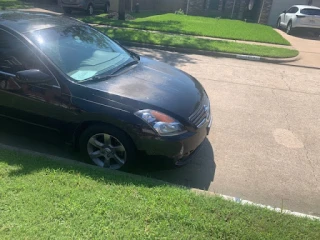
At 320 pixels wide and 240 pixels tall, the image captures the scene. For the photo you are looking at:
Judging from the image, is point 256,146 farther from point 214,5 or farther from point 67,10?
point 214,5

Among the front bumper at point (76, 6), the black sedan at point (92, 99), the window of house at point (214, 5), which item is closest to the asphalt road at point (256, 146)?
the black sedan at point (92, 99)

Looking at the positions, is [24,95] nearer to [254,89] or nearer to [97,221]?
[97,221]

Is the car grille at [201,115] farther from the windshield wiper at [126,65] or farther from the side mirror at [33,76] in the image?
the side mirror at [33,76]

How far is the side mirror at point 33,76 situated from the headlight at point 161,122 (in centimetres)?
113

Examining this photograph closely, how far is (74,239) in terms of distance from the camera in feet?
7.57

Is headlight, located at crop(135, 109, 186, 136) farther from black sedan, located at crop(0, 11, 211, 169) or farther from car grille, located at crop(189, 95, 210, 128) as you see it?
car grille, located at crop(189, 95, 210, 128)

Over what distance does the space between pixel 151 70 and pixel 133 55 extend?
665 millimetres

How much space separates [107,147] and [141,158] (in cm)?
41

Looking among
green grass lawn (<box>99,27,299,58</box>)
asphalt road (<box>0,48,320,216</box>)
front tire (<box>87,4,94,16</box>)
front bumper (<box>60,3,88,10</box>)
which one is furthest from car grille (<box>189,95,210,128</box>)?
front tire (<box>87,4,94,16</box>)

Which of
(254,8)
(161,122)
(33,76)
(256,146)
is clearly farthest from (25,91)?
(254,8)

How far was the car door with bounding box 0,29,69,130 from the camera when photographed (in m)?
3.39

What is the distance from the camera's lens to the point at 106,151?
3391 millimetres

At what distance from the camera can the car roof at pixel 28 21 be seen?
3645 millimetres

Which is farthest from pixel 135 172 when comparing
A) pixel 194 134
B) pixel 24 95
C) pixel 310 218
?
pixel 310 218
